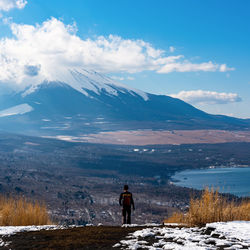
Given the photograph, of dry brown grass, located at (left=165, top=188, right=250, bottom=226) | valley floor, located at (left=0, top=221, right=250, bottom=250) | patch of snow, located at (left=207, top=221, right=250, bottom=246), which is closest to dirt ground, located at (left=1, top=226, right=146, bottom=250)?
valley floor, located at (left=0, top=221, right=250, bottom=250)

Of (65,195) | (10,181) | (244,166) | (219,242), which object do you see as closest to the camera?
(219,242)

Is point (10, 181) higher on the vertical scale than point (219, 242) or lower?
lower

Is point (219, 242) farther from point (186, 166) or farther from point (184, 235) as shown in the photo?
point (186, 166)

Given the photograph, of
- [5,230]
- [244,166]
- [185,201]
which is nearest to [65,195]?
[185,201]

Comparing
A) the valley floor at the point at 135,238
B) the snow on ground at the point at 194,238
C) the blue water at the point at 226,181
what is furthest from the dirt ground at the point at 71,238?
the blue water at the point at 226,181

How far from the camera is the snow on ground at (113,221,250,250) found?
7.41m

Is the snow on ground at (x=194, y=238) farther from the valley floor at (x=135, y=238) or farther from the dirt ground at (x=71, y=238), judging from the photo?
the dirt ground at (x=71, y=238)

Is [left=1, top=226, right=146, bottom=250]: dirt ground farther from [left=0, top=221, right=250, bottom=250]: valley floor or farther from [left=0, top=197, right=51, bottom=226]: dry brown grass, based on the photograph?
[left=0, top=197, right=51, bottom=226]: dry brown grass

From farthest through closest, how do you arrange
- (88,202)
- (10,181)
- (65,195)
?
(10,181), (65,195), (88,202)

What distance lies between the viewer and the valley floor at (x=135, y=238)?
754cm

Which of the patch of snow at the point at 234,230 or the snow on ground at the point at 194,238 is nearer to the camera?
the snow on ground at the point at 194,238

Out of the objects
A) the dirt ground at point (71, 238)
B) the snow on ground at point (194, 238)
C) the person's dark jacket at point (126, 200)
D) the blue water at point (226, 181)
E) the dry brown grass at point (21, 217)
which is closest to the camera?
the snow on ground at point (194, 238)

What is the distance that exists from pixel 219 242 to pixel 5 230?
5.36m

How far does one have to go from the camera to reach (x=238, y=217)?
10.3 meters
